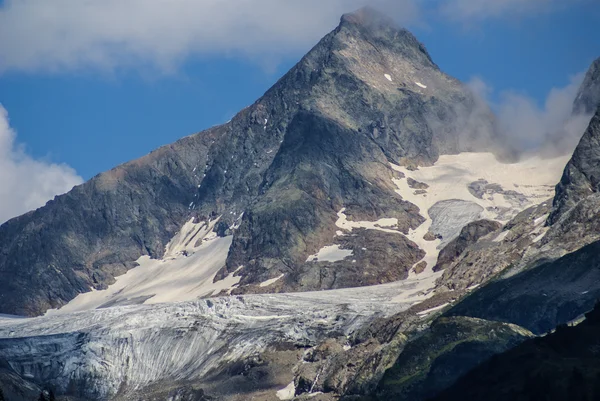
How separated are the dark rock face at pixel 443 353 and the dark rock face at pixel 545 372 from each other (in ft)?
116

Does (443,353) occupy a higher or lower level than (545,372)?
higher

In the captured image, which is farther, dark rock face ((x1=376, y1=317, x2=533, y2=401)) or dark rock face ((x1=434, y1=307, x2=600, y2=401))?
dark rock face ((x1=376, y1=317, x2=533, y2=401))

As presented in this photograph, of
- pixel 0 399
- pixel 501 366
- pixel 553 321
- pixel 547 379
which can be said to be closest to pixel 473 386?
pixel 501 366

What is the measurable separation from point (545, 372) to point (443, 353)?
60999 millimetres

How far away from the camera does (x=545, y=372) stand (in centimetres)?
12125

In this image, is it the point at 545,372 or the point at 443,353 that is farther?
the point at 443,353

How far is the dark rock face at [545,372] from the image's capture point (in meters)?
117

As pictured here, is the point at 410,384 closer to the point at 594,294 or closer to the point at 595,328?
the point at 594,294

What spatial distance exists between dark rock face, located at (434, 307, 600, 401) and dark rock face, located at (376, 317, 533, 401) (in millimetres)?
35456

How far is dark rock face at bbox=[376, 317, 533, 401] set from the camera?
17462 cm

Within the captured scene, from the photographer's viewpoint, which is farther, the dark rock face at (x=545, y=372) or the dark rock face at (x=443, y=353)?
the dark rock face at (x=443, y=353)

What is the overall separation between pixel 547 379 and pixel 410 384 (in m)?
60.2

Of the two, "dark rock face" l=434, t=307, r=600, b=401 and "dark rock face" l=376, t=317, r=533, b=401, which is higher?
"dark rock face" l=376, t=317, r=533, b=401

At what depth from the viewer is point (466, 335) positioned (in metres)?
186
